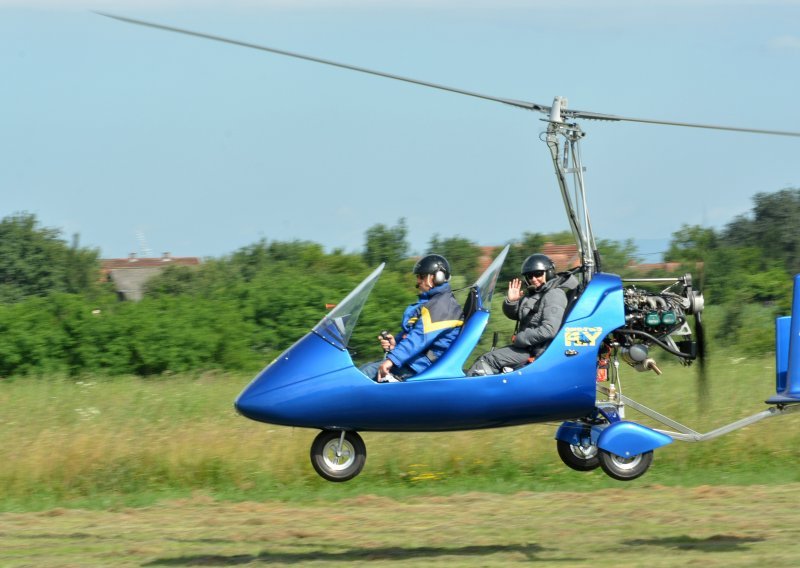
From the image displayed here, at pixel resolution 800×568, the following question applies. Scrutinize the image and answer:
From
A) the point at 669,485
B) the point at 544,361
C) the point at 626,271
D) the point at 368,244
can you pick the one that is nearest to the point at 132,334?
the point at 368,244

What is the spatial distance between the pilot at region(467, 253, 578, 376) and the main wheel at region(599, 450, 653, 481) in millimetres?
933

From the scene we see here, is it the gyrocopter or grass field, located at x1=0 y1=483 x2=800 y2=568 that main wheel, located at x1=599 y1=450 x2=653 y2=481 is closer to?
the gyrocopter

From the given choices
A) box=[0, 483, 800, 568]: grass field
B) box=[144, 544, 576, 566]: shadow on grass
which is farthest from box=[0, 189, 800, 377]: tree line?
box=[144, 544, 576, 566]: shadow on grass

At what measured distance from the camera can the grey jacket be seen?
7.66 metres

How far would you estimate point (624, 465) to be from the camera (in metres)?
8.04

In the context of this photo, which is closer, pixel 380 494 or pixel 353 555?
pixel 353 555

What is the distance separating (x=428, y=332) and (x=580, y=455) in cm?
186

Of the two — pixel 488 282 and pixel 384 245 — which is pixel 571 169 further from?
pixel 384 245

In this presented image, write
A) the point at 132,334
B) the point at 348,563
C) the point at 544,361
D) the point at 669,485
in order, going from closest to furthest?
the point at 544,361, the point at 348,563, the point at 669,485, the point at 132,334

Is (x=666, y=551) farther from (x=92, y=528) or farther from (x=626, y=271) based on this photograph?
(x=626, y=271)

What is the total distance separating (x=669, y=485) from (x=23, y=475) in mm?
7491

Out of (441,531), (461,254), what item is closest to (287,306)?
(461,254)

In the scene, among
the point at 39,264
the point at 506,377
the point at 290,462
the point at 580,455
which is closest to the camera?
the point at 506,377

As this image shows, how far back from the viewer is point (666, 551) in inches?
388
